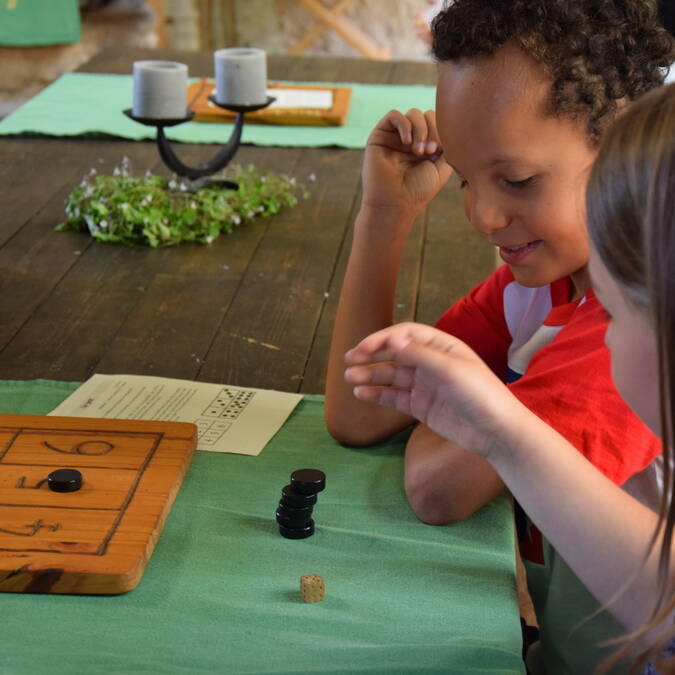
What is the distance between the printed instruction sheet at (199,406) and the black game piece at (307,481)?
0.44ft

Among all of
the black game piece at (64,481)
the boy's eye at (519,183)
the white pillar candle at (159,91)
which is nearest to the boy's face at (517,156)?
the boy's eye at (519,183)

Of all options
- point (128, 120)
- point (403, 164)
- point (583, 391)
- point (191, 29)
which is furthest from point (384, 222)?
point (191, 29)

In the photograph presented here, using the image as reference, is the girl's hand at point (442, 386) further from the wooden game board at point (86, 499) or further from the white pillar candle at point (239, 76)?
the white pillar candle at point (239, 76)

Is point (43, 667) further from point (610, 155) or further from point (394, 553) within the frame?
point (610, 155)

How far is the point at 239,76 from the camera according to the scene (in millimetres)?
2076

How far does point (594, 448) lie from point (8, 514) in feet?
1.73

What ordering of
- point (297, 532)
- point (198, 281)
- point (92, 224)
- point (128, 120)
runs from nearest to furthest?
1. point (297, 532)
2. point (198, 281)
3. point (92, 224)
4. point (128, 120)

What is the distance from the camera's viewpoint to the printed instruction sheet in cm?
121

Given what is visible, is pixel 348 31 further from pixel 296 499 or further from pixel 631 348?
pixel 631 348

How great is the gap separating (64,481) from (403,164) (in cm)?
62

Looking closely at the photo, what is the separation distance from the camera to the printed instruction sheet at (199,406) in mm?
1211

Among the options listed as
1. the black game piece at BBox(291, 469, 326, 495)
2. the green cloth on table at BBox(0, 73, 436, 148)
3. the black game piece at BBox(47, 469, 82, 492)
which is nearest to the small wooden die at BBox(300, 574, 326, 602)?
the black game piece at BBox(291, 469, 326, 495)

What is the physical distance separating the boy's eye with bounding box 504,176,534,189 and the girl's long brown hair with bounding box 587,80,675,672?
0.29 m

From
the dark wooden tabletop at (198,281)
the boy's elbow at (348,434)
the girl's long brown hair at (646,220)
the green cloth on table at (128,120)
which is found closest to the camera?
the girl's long brown hair at (646,220)
